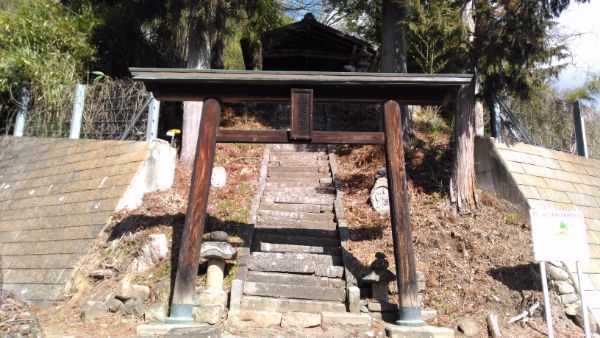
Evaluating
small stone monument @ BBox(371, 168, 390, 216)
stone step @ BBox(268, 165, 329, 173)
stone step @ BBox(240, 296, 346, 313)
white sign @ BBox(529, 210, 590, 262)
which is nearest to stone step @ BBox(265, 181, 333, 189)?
stone step @ BBox(268, 165, 329, 173)

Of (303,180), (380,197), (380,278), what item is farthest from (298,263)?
(303,180)

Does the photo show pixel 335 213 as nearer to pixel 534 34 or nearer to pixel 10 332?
pixel 534 34

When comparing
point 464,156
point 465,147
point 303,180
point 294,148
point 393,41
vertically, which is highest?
point 393,41

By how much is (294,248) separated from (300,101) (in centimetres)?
264

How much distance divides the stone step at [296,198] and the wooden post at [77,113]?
5087 mm

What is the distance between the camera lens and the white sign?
18.2 feet

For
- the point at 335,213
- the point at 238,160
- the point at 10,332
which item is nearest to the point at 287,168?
the point at 238,160

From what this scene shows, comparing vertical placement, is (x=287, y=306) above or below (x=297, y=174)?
below

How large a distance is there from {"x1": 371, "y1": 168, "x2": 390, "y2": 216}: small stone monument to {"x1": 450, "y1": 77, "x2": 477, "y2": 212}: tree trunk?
1227 mm

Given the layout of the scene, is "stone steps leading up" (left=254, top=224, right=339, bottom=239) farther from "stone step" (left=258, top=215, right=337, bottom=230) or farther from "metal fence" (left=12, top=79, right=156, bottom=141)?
"metal fence" (left=12, top=79, right=156, bottom=141)

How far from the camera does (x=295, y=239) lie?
8422 mm

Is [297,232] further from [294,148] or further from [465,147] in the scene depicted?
[294,148]

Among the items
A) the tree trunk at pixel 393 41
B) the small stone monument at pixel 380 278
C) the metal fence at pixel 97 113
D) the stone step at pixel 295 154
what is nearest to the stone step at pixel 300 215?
the small stone monument at pixel 380 278

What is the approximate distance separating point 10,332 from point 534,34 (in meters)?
8.88
